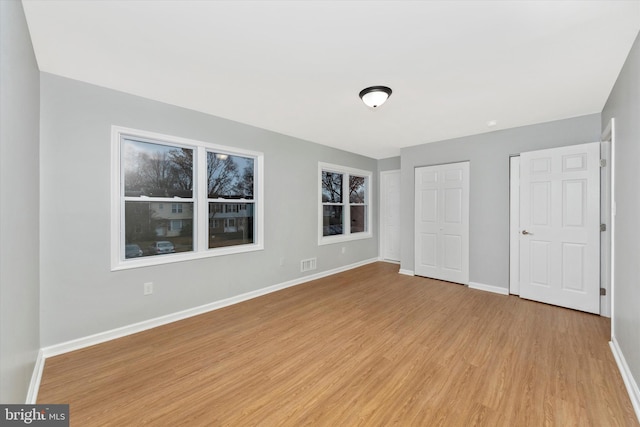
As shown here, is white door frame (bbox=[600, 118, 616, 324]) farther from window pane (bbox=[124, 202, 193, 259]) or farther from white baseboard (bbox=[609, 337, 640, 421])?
window pane (bbox=[124, 202, 193, 259])

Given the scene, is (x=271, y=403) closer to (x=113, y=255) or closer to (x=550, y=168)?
(x=113, y=255)

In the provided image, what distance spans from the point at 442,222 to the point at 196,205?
13.2 ft

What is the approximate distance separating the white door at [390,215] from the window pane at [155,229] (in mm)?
4471

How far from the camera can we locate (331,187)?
5.47 meters

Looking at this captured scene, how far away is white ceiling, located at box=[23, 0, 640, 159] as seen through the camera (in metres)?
1.66

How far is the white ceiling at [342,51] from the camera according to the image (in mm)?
1660

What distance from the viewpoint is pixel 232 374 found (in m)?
2.13

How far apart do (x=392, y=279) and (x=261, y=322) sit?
105 inches

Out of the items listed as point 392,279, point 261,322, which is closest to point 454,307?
point 392,279

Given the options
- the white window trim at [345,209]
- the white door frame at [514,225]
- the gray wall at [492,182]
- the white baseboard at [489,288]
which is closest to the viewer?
the gray wall at [492,182]

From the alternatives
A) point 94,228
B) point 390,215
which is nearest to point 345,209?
point 390,215

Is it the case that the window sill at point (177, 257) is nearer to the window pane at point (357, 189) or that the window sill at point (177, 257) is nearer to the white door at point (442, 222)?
the window pane at point (357, 189)

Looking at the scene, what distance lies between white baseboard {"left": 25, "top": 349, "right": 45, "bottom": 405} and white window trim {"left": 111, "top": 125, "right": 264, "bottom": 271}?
0.85m

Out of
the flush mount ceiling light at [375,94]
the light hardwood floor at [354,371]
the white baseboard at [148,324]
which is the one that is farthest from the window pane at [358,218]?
the flush mount ceiling light at [375,94]
